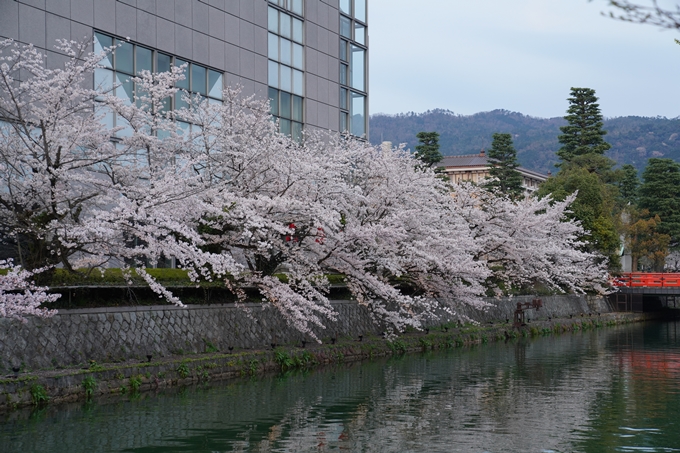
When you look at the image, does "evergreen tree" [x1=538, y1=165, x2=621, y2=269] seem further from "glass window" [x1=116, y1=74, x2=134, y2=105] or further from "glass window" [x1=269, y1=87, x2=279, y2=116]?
"glass window" [x1=116, y1=74, x2=134, y2=105]

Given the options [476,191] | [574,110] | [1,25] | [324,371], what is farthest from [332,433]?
[574,110]

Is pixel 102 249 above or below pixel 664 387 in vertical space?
above

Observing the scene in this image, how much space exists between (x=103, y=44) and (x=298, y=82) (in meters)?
12.6

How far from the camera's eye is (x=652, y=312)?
59.4m

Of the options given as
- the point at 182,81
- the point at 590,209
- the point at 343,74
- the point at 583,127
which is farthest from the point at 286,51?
the point at 583,127

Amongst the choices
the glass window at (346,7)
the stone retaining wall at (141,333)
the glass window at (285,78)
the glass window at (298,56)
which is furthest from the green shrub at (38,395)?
the glass window at (346,7)

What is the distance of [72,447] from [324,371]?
11.0 metres

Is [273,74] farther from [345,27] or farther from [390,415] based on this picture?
[390,415]

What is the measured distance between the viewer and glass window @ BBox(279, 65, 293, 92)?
38.3 metres

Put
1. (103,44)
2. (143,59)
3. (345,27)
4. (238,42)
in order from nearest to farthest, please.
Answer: (103,44)
(143,59)
(238,42)
(345,27)

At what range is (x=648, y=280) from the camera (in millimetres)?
54844

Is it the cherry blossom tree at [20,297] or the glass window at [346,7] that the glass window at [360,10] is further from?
the cherry blossom tree at [20,297]

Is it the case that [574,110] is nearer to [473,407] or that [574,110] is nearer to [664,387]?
[664,387]

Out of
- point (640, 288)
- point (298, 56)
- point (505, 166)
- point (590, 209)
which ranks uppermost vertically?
point (298, 56)
